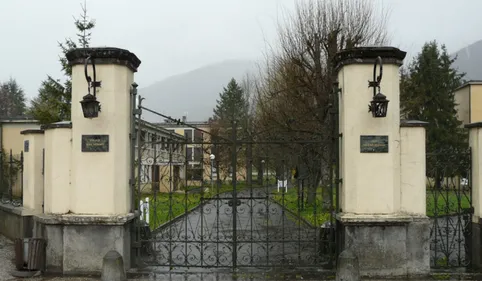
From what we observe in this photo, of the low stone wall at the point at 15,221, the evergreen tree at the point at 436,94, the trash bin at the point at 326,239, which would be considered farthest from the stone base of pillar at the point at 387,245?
the evergreen tree at the point at 436,94

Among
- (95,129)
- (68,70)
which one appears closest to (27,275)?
(95,129)

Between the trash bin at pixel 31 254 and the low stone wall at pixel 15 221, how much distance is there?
2270mm

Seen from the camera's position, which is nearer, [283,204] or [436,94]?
[283,204]

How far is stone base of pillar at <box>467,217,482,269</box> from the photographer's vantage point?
29.6ft

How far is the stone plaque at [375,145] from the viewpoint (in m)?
8.64

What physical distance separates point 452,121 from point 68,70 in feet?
118

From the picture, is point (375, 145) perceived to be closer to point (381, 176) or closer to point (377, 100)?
point (381, 176)

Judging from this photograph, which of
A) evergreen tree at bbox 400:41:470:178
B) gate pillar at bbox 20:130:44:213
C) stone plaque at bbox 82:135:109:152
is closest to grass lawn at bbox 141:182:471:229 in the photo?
stone plaque at bbox 82:135:109:152

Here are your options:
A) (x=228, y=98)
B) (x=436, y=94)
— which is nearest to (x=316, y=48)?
(x=436, y=94)

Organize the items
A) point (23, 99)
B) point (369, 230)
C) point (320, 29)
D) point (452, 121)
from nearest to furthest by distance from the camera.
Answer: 1. point (369, 230)
2. point (320, 29)
3. point (452, 121)
4. point (23, 99)

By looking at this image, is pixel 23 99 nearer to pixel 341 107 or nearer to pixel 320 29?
pixel 320 29

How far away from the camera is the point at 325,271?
891 cm

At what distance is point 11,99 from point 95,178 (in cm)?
8575

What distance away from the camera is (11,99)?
8494 centimetres
